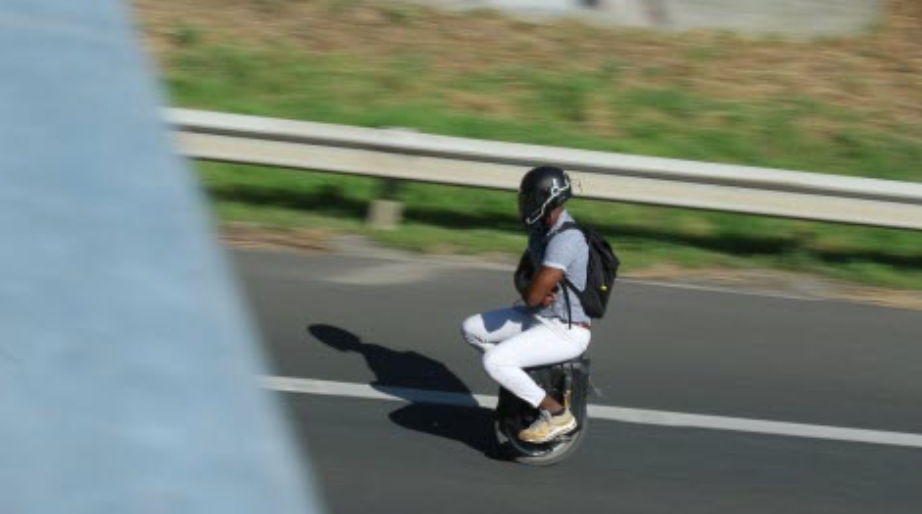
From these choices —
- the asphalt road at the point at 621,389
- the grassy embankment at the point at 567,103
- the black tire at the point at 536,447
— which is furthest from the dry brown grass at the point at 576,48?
the black tire at the point at 536,447

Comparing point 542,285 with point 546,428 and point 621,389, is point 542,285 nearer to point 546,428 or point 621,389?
point 546,428

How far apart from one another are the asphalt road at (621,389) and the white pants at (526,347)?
38 centimetres

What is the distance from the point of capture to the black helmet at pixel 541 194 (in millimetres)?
7172

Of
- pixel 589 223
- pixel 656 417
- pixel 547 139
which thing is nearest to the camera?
pixel 656 417

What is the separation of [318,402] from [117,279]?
20.4 feet

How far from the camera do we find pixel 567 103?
1341 centimetres

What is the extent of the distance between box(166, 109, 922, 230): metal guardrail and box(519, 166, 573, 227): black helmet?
10.9ft

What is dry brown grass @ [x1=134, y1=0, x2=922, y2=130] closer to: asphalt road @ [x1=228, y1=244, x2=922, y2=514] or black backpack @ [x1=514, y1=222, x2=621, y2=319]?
asphalt road @ [x1=228, y1=244, x2=922, y2=514]

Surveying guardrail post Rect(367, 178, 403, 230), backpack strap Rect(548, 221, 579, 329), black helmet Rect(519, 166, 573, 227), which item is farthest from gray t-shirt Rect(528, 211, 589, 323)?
guardrail post Rect(367, 178, 403, 230)

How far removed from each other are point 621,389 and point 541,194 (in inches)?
61.6

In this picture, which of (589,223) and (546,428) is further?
(589,223)

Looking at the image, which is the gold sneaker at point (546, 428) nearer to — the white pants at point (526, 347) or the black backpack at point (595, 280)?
the white pants at point (526, 347)

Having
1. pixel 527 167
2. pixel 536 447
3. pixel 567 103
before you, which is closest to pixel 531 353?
pixel 536 447

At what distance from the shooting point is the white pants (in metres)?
7.28
